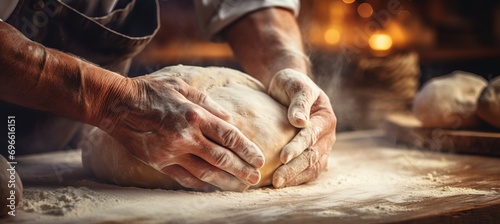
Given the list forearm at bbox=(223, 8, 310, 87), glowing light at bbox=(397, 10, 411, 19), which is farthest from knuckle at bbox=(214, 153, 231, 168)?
glowing light at bbox=(397, 10, 411, 19)

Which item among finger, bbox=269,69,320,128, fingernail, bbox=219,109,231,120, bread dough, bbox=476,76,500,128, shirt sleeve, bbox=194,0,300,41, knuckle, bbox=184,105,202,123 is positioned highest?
shirt sleeve, bbox=194,0,300,41

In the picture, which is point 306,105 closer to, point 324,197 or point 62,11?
point 324,197

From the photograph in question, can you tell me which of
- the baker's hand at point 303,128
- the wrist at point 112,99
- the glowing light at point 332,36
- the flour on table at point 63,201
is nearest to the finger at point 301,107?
the baker's hand at point 303,128

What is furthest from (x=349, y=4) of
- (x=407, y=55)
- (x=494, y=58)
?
(x=407, y=55)

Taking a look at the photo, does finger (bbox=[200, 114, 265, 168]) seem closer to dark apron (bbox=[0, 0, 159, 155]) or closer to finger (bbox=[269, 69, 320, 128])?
finger (bbox=[269, 69, 320, 128])

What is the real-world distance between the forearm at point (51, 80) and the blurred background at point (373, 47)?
6.86 ft

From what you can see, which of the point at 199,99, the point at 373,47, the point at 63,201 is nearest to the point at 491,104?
the point at 199,99

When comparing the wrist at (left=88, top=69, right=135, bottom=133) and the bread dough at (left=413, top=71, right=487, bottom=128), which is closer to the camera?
the wrist at (left=88, top=69, right=135, bottom=133)

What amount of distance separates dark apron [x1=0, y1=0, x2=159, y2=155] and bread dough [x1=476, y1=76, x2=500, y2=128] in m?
1.44

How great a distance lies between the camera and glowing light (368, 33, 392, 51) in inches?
196

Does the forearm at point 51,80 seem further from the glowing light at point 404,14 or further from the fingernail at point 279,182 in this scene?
the glowing light at point 404,14

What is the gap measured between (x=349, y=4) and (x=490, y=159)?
11.3ft

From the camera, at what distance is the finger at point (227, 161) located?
135 centimetres

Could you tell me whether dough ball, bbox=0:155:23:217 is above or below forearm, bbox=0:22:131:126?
below
